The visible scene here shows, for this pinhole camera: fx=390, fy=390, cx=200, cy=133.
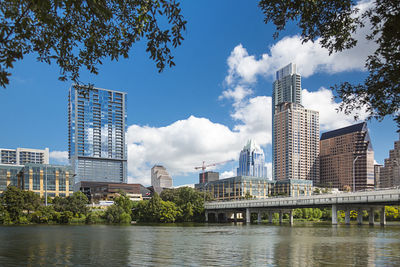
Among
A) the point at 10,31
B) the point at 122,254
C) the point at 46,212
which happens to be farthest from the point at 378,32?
the point at 46,212

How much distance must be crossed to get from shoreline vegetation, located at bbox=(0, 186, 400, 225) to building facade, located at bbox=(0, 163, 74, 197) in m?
39.4

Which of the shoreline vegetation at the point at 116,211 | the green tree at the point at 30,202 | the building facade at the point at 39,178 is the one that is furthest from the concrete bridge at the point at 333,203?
the building facade at the point at 39,178

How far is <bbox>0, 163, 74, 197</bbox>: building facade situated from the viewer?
181125 mm

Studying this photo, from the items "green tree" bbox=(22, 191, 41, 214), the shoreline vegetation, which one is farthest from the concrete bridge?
"green tree" bbox=(22, 191, 41, 214)

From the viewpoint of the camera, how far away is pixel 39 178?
7210 inches

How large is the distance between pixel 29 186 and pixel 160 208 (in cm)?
8232

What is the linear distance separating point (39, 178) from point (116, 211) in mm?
84199

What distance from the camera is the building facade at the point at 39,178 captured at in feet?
594

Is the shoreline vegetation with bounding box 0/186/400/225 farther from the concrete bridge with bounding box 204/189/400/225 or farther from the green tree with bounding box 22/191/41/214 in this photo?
the concrete bridge with bounding box 204/189/400/225

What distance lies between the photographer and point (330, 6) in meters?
14.9

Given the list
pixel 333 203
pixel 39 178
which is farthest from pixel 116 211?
pixel 39 178

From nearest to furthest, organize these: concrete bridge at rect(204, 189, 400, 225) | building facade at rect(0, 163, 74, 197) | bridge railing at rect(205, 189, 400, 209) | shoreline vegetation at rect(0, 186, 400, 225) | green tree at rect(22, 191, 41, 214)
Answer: bridge railing at rect(205, 189, 400, 209) → concrete bridge at rect(204, 189, 400, 225) → shoreline vegetation at rect(0, 186, 400, 225) → green tree at rect(22, 191, 41, 214) → building facade at rect(0, 163, 74, 197)

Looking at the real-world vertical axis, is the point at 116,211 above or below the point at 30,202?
below

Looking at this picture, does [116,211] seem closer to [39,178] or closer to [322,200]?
[322,200]
